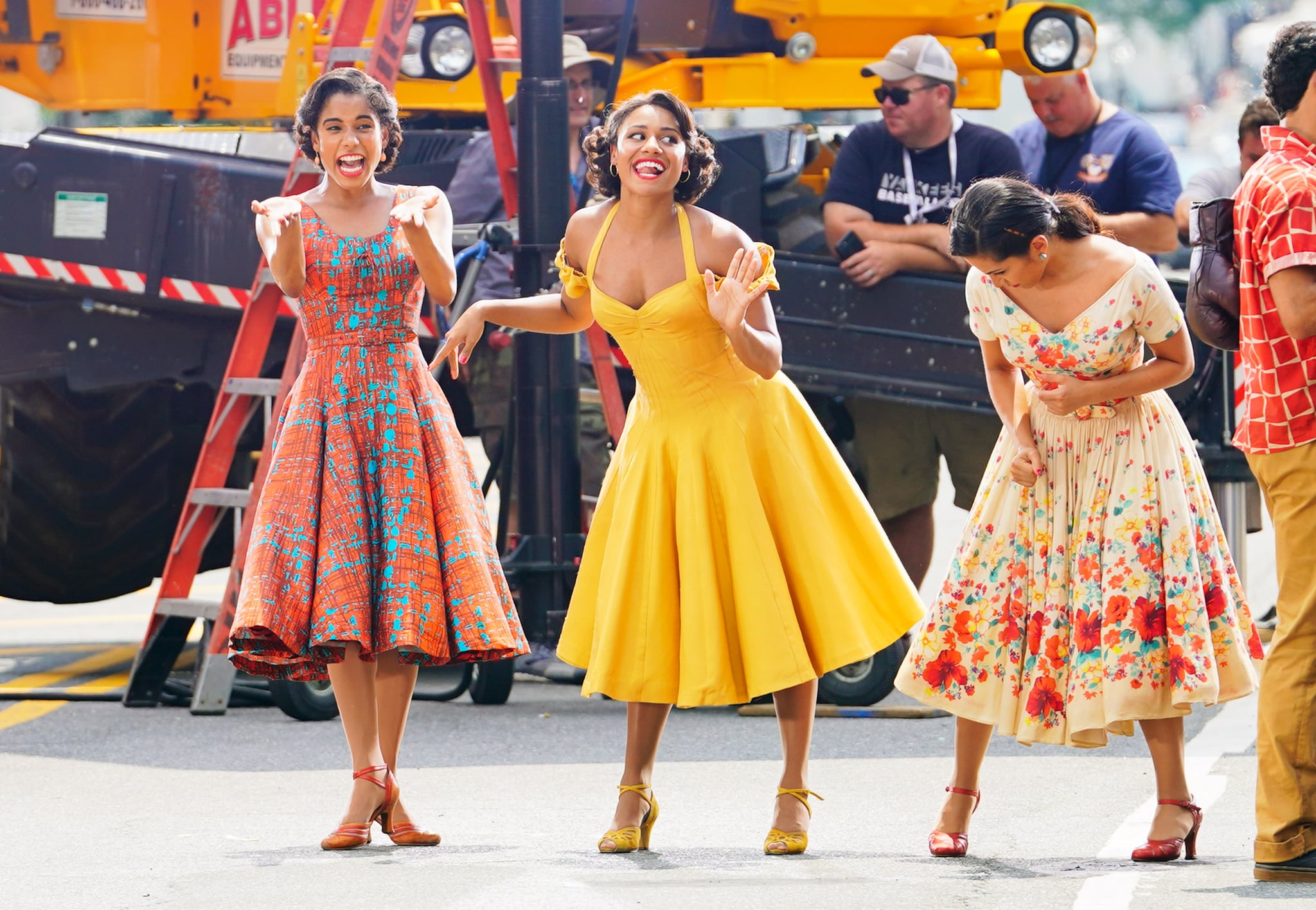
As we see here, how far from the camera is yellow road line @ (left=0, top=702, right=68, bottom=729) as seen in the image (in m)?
7.79

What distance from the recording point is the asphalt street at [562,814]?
4.83 metres

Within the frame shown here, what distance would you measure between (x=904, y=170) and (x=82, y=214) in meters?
3.04

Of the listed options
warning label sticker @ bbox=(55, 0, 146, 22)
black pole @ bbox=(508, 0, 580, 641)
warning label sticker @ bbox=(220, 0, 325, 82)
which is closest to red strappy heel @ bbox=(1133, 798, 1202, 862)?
black pole @ bbox=(508, 0, 580, 641)

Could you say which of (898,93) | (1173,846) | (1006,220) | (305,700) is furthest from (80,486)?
(1173,846)

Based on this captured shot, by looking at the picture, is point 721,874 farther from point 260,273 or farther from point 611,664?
point 260,273

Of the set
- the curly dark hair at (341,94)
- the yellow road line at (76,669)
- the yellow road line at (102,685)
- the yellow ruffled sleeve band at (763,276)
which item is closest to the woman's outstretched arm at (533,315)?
the yellow ruffled sleeve band at (763,276)

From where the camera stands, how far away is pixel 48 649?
9.99 m

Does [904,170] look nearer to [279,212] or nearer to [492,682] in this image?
[492,682]

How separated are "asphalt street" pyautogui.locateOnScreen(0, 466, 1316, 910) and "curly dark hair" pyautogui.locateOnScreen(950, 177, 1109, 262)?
1429 millimetres

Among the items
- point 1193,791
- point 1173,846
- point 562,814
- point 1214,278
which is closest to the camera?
point 1214,278

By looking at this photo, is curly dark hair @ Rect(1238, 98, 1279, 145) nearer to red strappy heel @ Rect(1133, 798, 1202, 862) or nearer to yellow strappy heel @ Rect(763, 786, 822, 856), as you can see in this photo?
red strappy heel @ Rect(1133, 798, 1202, 862)

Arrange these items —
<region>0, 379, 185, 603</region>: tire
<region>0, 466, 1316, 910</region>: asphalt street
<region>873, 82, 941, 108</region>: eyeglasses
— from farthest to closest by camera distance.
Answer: <region>0, 379, 185, 603</region>: tire, <region>873, 82, 941, 108</region>: eyeglasses, <region>0, 466, 1316, 910</region>: asphalt street

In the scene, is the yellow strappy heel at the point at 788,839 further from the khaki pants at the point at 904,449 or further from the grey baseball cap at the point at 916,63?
the grey baseball cap at the point at 916,63

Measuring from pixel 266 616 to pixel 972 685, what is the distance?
67.2 inches
